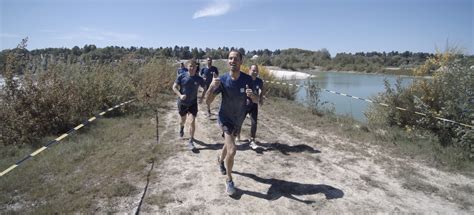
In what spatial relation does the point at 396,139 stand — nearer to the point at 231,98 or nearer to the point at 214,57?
the point at 231,98

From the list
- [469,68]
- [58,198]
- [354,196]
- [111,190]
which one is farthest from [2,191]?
[469,68]

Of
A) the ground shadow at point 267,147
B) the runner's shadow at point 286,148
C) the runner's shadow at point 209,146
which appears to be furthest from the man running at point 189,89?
the runner's shadow at point 286,148

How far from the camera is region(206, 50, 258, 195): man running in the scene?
489cm

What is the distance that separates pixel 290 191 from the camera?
5164 mm

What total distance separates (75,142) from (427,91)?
9044mm

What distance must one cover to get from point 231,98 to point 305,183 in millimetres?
1912

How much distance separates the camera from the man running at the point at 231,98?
16.0 ft

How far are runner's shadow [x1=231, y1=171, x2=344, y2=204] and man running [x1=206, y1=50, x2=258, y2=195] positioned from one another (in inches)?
16.7

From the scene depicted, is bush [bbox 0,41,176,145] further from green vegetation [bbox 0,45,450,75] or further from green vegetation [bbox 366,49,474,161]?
green vegetation [bbox 366,49,474,161]

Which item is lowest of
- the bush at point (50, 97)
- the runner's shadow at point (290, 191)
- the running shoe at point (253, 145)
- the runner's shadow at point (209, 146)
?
the runner's shadow at point (290, 191)

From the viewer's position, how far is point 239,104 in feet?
16.6

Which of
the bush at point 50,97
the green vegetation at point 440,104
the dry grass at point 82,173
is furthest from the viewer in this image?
the bush at point 50,97

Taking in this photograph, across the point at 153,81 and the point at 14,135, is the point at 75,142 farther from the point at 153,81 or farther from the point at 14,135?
the point at 153,81

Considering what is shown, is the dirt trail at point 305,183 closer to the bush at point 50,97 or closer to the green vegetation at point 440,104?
the green vegetation at point 440,104
